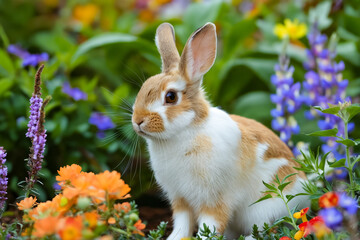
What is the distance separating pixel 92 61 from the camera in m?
6.27

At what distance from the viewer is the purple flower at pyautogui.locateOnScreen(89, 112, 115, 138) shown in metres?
4.48

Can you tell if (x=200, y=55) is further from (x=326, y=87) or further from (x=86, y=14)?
(x=86, y=14)

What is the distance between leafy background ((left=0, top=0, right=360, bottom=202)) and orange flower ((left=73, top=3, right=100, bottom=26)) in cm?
59

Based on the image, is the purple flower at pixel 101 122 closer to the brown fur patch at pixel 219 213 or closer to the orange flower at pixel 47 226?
the brown fur patch at pixel 219 213

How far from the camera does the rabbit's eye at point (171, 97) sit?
290cm

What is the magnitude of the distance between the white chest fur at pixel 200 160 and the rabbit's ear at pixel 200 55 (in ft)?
1.00

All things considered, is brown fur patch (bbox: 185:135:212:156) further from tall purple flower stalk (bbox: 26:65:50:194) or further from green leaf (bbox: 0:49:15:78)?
green leaf (bbox: 0:49:15:78)

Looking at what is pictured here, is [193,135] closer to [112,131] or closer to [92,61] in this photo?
[112,131]

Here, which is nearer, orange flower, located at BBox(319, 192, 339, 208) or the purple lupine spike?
orange flower, located at BBox(319, 192, 339, 208)

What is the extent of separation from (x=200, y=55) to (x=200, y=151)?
61cm

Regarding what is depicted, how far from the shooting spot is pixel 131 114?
3.11 m

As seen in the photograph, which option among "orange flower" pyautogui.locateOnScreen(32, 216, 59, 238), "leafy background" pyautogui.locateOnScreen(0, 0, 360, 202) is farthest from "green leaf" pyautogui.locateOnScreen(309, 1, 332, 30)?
"orange flower" pyautogui.locateOnScreen(32, 216, 59, 238)

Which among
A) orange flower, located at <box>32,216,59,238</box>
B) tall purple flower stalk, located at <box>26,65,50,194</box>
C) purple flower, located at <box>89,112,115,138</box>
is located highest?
purple flower, located at <box>89,112,115,138</box>

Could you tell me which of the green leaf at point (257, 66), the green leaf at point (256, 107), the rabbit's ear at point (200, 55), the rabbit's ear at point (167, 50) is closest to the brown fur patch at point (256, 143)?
the rabbit's ear at point (200, 55)
